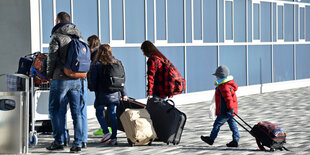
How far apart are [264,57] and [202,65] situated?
431 cm

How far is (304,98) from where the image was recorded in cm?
1867

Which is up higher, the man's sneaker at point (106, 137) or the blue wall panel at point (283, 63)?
the blue wall panel at point (283, 63)

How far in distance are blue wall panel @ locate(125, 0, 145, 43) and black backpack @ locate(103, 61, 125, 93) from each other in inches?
235

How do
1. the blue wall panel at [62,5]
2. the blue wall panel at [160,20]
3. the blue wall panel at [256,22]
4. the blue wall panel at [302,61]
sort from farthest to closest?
1. the blue wall panel at [302,61]
2. the blue wall panel at [256,22]
3. the blue wall panel at [160,20]
4. the blue wall panel at [62,5]

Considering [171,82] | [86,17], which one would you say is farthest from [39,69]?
[86,17]

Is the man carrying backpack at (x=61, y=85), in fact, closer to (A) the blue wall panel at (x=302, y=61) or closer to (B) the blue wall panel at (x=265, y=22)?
(B) the blue wall panel at (x=265, y=22)

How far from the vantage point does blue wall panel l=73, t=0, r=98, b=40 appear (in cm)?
1363

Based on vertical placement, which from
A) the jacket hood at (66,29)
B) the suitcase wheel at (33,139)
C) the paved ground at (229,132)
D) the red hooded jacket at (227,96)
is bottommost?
the paved ground at (229,132)

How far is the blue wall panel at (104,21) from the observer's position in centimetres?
1435

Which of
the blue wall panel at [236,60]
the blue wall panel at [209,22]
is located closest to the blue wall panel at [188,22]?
the blue wall panel at [209,22]

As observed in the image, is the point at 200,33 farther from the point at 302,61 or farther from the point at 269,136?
the point at 269,136

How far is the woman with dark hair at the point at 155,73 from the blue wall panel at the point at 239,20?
11.2m

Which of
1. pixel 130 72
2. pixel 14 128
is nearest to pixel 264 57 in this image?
pixel 130 72

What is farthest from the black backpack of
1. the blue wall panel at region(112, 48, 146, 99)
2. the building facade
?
the blue wall panel at region(112, 48, 146, 99)
